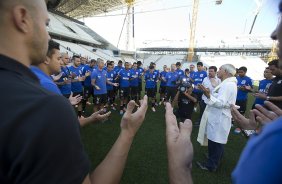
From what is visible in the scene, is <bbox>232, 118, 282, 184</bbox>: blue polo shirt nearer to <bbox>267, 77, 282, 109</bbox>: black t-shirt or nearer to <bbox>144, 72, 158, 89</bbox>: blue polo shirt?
<bbox>267, 77, 282, 109</bbox>: black t-shirt

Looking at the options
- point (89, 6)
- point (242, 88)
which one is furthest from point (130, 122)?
point (89, 6)

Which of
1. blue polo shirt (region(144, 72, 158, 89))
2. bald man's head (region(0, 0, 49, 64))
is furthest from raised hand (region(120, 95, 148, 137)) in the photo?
blue polo shirt (region(144, 72, 158, 89))

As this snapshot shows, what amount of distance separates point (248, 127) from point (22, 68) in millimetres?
2355

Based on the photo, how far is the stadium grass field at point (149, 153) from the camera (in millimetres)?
4852

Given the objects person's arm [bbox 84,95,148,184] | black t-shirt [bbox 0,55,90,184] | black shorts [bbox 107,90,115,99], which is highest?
black t-shirt [bbox 0,55,90,184]

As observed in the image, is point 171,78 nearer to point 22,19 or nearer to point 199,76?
point 199,76

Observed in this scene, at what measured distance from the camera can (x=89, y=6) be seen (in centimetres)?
4369

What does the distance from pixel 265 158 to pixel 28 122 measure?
75cm

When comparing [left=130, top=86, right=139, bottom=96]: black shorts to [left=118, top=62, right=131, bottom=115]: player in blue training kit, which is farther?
[left=130, top=86, right=139, bottom=96]: black shorts

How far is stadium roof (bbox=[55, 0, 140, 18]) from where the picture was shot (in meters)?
40.7

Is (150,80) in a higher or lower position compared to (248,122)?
lower

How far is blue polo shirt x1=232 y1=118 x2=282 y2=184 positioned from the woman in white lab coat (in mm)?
4138

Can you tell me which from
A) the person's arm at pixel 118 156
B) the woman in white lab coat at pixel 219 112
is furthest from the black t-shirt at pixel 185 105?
the person's arm at pixel 118 156

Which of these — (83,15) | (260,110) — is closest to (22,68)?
(260,110)
